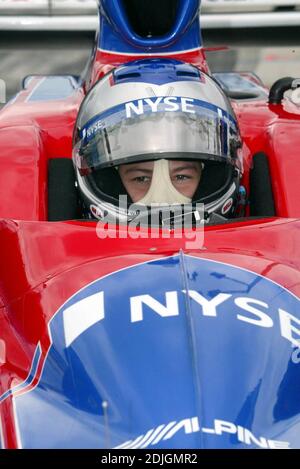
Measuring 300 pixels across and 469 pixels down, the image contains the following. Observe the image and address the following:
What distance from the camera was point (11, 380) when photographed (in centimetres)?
245

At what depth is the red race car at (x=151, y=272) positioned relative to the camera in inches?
86.5

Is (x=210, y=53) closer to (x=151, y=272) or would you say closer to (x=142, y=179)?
(x=142, y=179)

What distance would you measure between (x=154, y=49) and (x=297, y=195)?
1.26 m

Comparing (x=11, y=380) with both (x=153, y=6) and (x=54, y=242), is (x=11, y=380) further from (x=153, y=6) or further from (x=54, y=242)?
(x=153, y=6)

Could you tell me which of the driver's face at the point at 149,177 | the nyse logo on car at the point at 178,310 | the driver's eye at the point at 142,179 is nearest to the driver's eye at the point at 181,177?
the driver's face at the point at 149,177

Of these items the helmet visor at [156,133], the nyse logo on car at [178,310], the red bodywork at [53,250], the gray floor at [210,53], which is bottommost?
the nyse logo on car at [178,310]

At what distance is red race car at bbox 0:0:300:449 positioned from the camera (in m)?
2.20

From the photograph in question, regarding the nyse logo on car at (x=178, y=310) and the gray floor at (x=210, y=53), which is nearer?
the nyse logo on car at (x=178, y=310)

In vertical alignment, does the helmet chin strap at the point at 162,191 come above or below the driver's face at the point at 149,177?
below

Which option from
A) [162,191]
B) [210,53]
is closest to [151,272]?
[162,191]

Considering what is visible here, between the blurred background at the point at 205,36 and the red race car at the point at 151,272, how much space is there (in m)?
2.91

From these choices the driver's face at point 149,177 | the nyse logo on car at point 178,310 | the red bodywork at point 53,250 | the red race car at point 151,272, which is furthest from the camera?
the driver's face at point 149,177

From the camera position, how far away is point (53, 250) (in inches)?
112

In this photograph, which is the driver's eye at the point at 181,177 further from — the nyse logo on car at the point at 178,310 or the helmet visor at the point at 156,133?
the nyse logo on car at the point at 178,310
